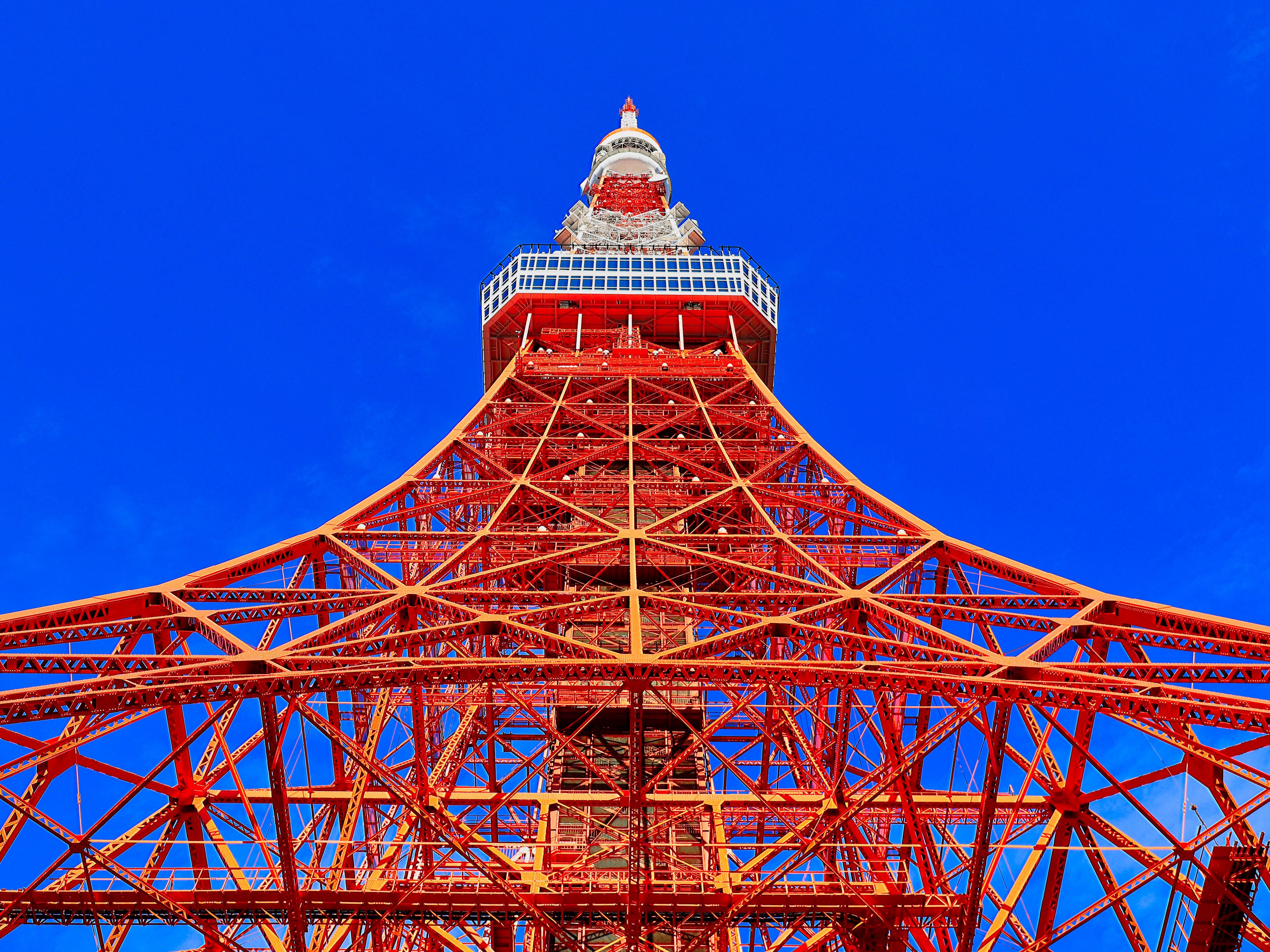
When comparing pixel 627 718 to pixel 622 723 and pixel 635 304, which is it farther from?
pixel 635 304

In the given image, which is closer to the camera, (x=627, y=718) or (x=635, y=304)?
(x=627, y=718)

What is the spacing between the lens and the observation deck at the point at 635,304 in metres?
40.2

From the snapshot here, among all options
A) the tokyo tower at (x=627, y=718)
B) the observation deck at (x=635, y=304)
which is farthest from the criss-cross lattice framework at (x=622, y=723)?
the observation deck at (x=635, y=304)

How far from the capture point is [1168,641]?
689 inches

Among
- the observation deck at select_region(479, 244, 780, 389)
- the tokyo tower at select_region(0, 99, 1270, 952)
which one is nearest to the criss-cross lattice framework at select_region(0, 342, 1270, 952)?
the tokyo tower at select_region(0, 99, 1270, 952)

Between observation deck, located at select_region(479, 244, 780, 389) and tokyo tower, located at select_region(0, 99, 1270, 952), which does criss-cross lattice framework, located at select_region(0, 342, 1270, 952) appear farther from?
observation deck, located at select_region(479, 244, 780, 389)

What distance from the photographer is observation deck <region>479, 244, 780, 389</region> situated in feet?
132

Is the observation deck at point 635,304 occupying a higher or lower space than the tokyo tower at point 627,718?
higher

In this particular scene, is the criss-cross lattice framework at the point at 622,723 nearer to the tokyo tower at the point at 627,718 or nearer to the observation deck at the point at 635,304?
A: the tokyo tower at the point at 627,718

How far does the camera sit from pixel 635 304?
4081 centimetres

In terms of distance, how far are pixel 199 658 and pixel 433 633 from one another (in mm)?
3229

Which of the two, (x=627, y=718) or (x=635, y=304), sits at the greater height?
(x=635, y=304)

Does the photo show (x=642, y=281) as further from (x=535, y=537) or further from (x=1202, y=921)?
(x=1202, y=921)

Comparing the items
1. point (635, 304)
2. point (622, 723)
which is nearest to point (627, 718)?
point (622, 723)
